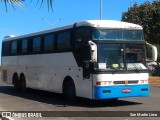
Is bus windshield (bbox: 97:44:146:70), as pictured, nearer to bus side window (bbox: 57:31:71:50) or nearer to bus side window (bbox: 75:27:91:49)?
bus side window (bbox: 75:27:91:49)

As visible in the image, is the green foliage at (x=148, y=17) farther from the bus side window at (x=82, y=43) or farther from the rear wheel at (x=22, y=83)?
the bus side window at (x=82, y=43)

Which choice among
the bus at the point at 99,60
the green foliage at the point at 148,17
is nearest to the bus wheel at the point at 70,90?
the bus at the point at 99,60

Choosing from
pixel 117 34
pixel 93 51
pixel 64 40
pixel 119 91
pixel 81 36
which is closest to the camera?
pixel 93 51

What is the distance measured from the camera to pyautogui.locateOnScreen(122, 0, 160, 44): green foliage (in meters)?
41.1

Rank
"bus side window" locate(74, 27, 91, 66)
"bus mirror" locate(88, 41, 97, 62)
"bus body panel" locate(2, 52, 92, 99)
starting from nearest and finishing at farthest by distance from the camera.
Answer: "bus mirror" locate(88, 41, 97, 62)
"bus side window" locate(74, 27, 91, 66)
"bus body panel" locate(2, 52, 92, 99)

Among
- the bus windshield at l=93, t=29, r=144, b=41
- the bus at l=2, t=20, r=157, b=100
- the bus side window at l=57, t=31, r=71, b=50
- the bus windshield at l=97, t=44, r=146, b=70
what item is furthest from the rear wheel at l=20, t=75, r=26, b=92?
the bus windshield at l=97, t=44, r=146, b=70

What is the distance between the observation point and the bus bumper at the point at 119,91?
14.4 metres

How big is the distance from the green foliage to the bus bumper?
26189 millimetres

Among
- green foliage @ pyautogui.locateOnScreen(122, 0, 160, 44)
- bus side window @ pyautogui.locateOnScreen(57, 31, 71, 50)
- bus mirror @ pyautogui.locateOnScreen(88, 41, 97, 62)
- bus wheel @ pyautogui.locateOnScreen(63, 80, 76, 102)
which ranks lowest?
bus wheel @ pyautogui.locateOnScreen(63, 80, 76, 102)

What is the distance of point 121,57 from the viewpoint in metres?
15.1

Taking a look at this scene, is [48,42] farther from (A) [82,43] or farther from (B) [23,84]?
(B) [23,84]

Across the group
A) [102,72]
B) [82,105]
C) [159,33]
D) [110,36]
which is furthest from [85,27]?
[159,33]

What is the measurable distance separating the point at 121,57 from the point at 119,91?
1237 mm

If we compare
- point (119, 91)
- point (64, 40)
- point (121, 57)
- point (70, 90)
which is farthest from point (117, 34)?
point (70, 90)
